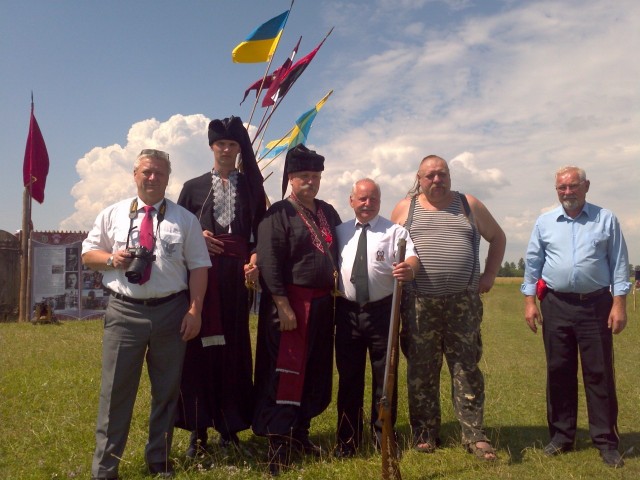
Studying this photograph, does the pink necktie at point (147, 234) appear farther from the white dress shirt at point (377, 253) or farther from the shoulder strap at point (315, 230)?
the white dress shirt at point (377, 253)

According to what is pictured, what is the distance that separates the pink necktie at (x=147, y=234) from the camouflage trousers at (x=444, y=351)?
1.90 metres

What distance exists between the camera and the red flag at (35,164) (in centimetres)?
1359

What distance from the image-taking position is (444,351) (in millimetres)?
4375

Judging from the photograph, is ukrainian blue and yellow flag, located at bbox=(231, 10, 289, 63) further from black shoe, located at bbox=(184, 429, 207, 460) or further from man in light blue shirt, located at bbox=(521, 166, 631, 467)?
black shoe, located at bbox=(184, 429, 207, 460)

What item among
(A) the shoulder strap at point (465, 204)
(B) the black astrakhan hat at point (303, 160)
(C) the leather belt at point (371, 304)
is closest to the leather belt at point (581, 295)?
(A) the shoulder strap at point (465, 204)

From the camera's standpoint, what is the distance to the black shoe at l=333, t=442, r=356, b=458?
4180mm

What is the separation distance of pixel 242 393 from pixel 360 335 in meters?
0.97

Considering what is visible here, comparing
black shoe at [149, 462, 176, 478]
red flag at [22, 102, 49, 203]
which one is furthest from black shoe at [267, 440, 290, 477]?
red flag at [22, 102, 49, 203]

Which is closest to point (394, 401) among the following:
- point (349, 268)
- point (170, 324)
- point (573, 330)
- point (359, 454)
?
point (359, 454)

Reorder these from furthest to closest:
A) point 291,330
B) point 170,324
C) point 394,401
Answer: point 394,401 → point 291,330 → point 170,324

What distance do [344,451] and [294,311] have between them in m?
1.10

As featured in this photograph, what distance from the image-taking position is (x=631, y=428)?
5.18 meters

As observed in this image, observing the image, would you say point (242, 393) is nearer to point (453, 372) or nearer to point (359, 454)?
point (359, 454)

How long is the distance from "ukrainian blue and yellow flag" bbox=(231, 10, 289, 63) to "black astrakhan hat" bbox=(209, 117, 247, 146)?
15.3 feet
